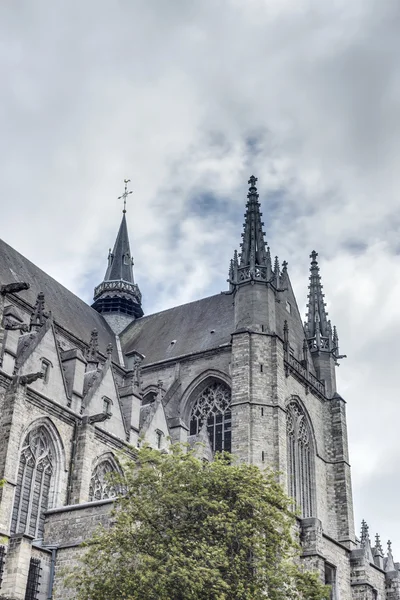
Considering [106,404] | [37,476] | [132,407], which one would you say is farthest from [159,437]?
[37,476]

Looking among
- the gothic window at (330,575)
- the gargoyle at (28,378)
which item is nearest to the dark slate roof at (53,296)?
the gargoyle at (28,378)

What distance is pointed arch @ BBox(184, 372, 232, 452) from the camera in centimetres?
3250

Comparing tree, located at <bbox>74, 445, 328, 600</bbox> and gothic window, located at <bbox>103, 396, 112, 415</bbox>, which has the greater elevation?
gothic window, located at <bbox>103, 396, 112, 415</bbox>

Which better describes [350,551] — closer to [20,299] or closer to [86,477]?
[86,477]

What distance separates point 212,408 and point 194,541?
1645cm

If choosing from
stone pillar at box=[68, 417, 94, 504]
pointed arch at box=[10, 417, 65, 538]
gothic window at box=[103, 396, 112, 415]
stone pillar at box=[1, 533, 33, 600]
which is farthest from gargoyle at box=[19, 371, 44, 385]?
stone pillar at box=[1, 533, 33, 600]

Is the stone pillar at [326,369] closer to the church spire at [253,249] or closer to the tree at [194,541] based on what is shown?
the church spire at [253,249]

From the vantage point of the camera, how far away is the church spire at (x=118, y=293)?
42.5m

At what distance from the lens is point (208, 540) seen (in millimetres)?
17516

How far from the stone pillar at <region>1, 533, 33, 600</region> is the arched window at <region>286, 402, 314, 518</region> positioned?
14.9 meters

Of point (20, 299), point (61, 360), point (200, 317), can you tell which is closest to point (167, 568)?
point (61, 360)

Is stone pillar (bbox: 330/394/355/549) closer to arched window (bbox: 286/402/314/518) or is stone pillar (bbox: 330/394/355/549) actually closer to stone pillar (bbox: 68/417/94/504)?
arched window (bbox: 286/402/314/518)

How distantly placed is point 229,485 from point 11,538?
5.12m

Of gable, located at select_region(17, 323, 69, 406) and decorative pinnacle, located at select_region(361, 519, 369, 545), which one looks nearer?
gable, located at select_region(17, 323, 69, 406)
